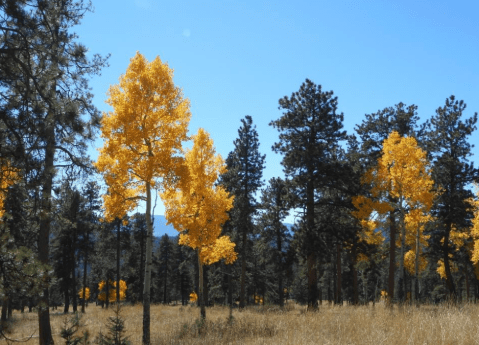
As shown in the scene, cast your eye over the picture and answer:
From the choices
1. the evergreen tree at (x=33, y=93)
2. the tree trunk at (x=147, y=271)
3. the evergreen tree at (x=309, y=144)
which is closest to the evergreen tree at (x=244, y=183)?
the evergreen tree at (x=309, y=144)

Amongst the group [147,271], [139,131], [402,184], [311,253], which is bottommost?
[311,253]

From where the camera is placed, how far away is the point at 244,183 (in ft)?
92.4

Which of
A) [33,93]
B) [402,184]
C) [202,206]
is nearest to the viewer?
[33,93]

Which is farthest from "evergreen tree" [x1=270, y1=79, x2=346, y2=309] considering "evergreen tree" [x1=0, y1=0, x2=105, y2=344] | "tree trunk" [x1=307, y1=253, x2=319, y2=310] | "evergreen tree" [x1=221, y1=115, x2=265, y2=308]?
"evergreen tree" [x1=0, y1=0, x2=105, y2=344]

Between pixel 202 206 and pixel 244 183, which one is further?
pixel 244 183

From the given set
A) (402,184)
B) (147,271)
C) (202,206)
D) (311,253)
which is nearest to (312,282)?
(311,253)

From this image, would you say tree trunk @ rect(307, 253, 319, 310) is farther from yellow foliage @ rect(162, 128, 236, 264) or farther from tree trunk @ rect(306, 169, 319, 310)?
yellow foliage @ rect(162, 128, 236, 264)

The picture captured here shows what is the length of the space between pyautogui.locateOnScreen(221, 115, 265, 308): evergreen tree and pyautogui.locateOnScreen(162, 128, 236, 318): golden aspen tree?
809 cm

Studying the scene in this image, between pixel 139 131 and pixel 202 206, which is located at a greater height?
pixel 139 131

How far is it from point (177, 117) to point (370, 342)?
909 cm

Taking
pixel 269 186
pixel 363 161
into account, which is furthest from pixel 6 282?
pixel 269 186

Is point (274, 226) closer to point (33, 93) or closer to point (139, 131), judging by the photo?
point (139, 131)

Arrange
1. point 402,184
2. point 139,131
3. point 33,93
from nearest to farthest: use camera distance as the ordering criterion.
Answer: point 33,93 < point 139,131 < point 402,184

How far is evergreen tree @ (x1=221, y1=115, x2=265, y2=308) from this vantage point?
2655 cm
